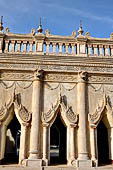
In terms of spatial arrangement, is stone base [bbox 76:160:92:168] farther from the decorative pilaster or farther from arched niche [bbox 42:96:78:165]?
the decorative pilaster

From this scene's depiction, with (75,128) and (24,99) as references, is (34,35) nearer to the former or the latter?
(24,99)

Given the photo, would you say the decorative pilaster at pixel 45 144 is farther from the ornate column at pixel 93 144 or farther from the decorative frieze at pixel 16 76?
the decorative frieze at pixel 16 76

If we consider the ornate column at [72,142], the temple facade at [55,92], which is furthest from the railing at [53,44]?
the ornate column at [72,142]

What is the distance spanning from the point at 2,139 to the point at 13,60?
14.8 ft

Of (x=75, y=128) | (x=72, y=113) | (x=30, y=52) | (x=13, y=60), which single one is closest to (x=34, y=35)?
(x=30, y=52)

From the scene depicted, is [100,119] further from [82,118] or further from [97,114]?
[82,118]

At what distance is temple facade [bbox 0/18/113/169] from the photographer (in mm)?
10868

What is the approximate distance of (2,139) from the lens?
429 inches

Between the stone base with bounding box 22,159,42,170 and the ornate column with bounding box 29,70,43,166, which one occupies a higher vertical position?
the ornate column with bounding box 29,70,43,166

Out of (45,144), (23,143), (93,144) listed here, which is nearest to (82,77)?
(93,144)

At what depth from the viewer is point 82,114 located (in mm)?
11289

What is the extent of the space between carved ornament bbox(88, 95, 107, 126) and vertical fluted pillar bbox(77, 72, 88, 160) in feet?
1.30

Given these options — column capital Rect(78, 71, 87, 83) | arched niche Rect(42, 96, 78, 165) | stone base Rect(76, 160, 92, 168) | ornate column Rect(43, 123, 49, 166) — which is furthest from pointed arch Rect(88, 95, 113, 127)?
ornate column Rect(43, 123, 49, 166)

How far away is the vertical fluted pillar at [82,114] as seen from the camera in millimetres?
10758
